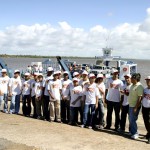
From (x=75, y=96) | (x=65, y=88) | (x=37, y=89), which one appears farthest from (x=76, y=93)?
(x=37, y=89)

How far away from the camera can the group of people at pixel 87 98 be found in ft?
27.2

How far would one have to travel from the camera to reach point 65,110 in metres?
10.1

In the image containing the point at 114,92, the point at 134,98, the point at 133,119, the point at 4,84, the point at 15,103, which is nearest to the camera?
the point at 134,98

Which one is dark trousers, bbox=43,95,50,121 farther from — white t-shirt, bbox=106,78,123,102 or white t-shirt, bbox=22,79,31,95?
white t-shirt, bbox=106,78,123,102

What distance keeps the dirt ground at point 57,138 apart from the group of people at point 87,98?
46 cm

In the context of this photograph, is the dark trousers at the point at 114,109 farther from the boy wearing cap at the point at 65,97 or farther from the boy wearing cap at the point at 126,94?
the boy wearing cap at the point at 65,97

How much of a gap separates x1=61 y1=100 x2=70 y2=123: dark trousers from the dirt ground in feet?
2.02

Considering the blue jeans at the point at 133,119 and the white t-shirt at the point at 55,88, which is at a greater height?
the white t-shirt at the point at 55,88

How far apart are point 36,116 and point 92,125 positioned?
7.45 feet

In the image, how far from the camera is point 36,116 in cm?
1081

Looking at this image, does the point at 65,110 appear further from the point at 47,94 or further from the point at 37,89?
the point at 37,89

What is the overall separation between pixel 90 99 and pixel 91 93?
0.19 metres

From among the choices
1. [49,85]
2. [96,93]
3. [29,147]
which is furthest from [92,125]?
[29,147]

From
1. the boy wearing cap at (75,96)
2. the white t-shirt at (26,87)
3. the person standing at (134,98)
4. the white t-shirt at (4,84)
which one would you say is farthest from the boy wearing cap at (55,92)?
the person standing at (134,98)
